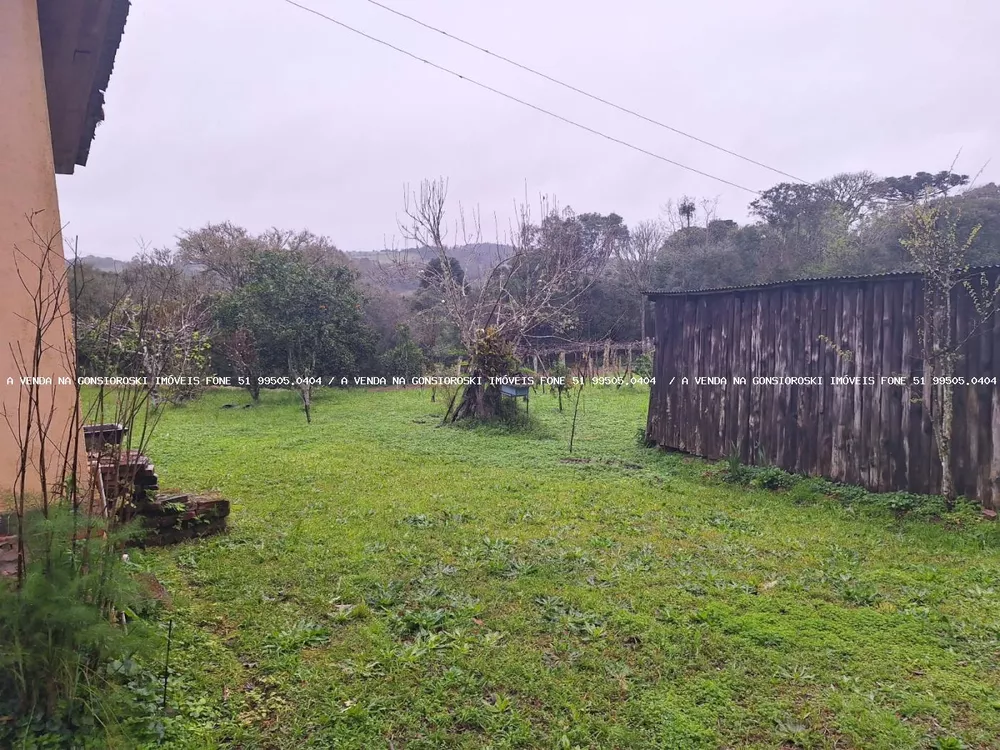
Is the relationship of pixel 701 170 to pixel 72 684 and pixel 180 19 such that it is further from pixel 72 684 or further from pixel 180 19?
pixel 72 684

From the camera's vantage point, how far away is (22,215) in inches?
128

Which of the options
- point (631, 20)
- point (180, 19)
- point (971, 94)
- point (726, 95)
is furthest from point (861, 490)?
point (971, 94)

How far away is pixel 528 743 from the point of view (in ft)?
6.92

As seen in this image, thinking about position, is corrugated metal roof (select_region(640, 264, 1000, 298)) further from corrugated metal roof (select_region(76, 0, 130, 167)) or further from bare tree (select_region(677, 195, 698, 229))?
bare tree (select_region(677, 195, 698, 229))

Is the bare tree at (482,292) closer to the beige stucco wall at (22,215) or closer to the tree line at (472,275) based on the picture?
the tree line at (472,275)

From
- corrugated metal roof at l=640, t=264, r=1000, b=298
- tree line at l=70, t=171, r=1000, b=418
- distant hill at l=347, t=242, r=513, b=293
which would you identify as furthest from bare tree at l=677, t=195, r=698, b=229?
corrugated metal roof at l=640, t=264, r=1000, b=298

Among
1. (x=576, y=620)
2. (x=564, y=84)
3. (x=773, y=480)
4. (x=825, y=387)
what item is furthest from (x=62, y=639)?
(x=564, y=84)

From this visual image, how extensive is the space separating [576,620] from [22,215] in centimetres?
381

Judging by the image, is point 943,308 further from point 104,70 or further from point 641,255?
point 641,255

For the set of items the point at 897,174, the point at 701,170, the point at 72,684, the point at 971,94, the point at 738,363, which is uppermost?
the point at 897,174

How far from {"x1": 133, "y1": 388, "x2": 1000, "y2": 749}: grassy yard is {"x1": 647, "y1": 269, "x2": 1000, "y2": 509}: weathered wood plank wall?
2.22ft

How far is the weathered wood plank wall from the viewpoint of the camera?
4.88 m

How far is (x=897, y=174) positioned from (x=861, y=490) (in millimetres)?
20458

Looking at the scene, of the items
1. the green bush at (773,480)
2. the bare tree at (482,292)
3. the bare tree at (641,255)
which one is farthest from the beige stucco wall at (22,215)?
the bare tree at (641,255)
